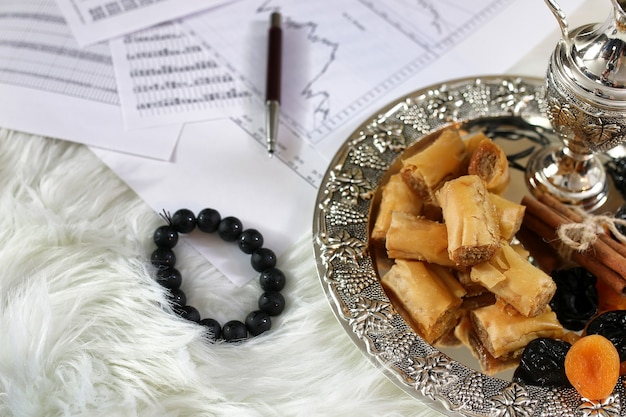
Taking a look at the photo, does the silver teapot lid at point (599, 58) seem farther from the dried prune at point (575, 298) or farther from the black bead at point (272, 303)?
the black bead at point (272, 303)

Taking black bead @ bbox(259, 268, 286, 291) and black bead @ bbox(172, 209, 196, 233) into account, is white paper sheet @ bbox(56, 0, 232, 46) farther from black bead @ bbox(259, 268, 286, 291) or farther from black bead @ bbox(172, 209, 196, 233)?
black bead @ bbox(259, 268, 286, 291)

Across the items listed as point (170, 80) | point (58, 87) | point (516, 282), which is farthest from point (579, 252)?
point (58, 87)

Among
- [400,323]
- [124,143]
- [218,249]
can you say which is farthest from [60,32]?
[400,323]

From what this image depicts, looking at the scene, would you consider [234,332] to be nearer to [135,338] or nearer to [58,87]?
[135,338]

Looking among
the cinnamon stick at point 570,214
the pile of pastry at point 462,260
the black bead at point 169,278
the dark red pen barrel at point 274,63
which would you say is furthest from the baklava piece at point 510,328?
the dark red pen barrel at point 274,63

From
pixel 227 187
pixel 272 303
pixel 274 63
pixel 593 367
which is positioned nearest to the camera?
pixel 593 367

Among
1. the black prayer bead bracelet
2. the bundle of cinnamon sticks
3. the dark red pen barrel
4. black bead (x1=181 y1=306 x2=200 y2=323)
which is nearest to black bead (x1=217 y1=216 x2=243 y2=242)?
the black prayer bead bracelet
